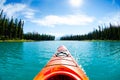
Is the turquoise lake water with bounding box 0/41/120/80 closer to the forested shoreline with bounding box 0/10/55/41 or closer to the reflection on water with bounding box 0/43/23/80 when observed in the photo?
the reflection on water with bounding box 0/43/23/80

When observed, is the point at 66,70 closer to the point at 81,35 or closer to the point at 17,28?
the point at 17,28

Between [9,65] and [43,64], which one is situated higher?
[9,65]

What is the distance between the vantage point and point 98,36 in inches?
4461

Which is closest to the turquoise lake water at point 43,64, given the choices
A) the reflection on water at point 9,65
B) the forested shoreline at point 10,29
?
the reflection on water at point 9,65

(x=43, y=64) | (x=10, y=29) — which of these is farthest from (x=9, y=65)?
(x=10, y=29)

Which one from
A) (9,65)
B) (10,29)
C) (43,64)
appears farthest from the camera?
(10,29)

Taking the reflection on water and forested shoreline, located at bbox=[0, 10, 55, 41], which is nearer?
the reflection on water

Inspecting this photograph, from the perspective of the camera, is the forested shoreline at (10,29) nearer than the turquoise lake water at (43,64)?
No

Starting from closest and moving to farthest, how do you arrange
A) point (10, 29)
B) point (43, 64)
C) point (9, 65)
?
point (9, 65), point (43, 64), point (10, 29)

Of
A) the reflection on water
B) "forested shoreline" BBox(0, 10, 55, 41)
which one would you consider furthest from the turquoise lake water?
"forested shoreline" BBox(0, 10, 55, 41)

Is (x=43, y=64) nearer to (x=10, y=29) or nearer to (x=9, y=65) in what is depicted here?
(x=9, y=65)

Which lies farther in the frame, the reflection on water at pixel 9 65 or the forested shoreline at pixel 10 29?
the forested shoreline at pixel 10 29

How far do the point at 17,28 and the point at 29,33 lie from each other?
39519 mm

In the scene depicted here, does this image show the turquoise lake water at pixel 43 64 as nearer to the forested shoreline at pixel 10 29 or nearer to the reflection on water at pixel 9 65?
the reflection on water at pixel 9 65
